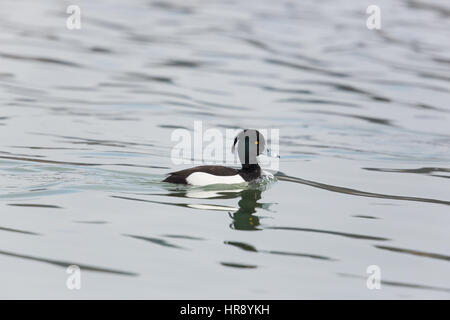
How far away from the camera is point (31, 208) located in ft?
31.2

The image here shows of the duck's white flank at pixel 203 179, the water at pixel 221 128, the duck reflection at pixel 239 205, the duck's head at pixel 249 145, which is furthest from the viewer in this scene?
the duck's head at pixel 249 145

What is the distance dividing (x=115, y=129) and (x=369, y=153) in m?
4.39

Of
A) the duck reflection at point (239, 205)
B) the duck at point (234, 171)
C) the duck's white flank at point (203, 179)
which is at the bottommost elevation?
the duck reflection at point (239, 205)

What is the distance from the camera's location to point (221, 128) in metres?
15.6

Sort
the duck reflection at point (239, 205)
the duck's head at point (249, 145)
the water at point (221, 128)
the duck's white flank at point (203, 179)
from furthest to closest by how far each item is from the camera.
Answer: the duck's head at point (249, 145)
the duck's white flank at point (203, 179)
the duck reflection at point (239, 205)
the water at point (221, 128)

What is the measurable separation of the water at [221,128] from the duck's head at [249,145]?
15.3 inches

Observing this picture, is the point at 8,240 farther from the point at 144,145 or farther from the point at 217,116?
the point at 217,116

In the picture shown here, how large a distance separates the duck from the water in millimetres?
142

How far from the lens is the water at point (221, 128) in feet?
25.8

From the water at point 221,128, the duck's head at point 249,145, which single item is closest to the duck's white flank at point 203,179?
the water at point 221,128

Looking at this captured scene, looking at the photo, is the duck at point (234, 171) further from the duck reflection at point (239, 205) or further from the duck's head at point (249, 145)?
the duck reflection at point (239, 205)

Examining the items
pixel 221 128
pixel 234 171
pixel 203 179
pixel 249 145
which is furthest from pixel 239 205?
pixel 221 128

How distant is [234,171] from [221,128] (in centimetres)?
481
